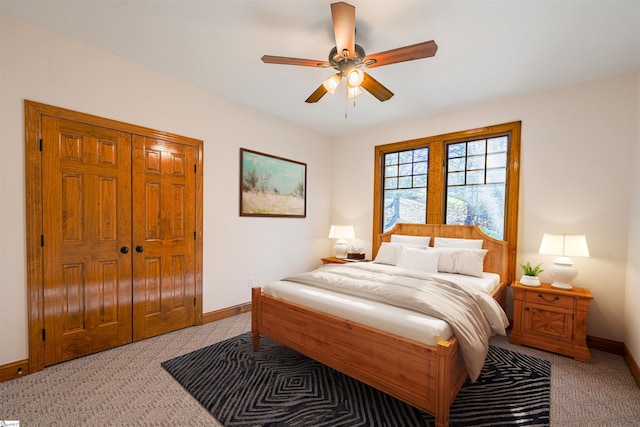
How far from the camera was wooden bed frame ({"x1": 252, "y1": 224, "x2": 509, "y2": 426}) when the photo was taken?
162 cm

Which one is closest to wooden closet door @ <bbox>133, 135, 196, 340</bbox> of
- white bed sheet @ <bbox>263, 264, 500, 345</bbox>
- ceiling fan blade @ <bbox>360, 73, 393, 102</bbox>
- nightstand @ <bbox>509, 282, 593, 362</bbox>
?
white bed sheet @ <bbox>263, 264, 500, 345</bbox>

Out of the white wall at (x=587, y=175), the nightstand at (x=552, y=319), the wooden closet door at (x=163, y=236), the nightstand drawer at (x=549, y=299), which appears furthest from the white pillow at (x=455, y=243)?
the wooden closet door at (x=163, y=236)

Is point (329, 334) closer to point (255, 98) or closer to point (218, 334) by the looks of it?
point (218, 334)

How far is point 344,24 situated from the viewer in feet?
6.05

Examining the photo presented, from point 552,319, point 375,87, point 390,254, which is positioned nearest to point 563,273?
point 552,319

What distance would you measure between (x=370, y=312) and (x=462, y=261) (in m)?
1.80

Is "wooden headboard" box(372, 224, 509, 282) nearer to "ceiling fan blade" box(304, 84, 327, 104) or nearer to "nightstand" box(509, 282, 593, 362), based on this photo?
"nightstand" box(509, 282, 593, 362)

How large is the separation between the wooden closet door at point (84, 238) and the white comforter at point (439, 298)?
1.72 m

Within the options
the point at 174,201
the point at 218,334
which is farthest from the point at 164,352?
the point at 174,201

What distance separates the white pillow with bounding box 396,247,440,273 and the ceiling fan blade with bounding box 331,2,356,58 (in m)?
2.34

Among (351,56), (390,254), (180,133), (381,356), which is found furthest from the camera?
(390,254)

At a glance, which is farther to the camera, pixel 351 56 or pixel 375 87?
pixel 375 87

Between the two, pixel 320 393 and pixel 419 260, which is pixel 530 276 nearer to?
pixel 419 260

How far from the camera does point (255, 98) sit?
3.53 m
